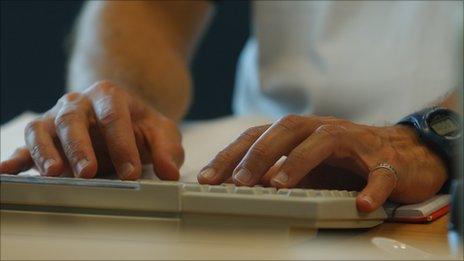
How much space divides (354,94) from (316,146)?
0.67m

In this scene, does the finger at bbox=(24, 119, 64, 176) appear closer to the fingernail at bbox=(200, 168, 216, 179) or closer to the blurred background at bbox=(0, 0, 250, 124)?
the fingernail at bbox=(200, 168, 216, 179)

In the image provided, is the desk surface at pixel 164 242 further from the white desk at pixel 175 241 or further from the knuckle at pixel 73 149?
the knuckle at pixel 73 149

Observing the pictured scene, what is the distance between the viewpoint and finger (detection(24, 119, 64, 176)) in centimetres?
77

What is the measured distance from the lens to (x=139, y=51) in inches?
54.9

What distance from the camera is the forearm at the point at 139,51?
133 cm

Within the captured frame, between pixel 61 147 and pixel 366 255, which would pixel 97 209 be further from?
pixel 61 147

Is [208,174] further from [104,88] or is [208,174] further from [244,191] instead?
[104,88]

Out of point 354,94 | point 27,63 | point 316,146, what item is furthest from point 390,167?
point 27,63

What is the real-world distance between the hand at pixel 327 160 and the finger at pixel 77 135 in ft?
0.38

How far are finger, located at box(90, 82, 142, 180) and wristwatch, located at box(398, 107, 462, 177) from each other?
28 centimetres

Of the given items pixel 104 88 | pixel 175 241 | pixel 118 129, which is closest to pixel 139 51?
pixel 104 88

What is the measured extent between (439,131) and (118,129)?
1.06 feet

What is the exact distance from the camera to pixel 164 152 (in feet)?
2.87

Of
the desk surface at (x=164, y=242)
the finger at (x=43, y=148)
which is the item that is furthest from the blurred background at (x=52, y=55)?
the desk surface at (x=164, y=242)
